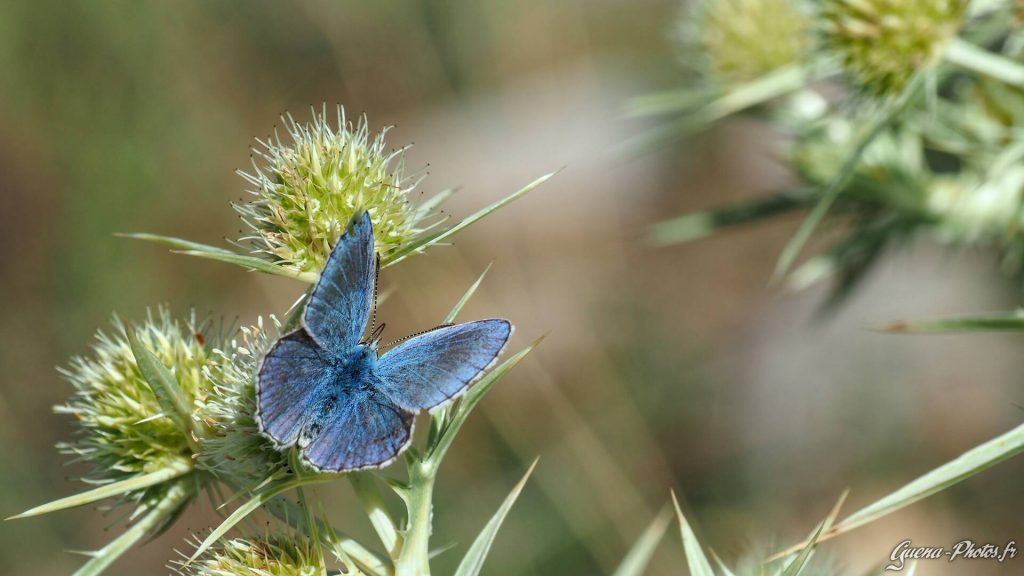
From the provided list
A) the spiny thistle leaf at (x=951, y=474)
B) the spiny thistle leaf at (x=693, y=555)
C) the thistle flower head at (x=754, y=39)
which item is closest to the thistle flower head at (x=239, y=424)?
the spiny thistle leaf at (x=693, y=555)

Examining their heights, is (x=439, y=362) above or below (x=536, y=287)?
below

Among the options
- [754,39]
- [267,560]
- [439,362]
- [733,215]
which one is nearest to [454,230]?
[439,362]

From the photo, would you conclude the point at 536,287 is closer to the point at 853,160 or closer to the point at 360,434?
the point at 853,160

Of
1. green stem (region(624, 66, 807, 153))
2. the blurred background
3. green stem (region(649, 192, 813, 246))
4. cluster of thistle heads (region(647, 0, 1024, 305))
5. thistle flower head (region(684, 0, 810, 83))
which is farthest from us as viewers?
the blurred background

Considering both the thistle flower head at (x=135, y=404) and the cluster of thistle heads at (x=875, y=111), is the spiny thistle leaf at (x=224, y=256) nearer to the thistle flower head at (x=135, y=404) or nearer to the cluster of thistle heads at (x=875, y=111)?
the thistle flower head at (x=135, y=404)

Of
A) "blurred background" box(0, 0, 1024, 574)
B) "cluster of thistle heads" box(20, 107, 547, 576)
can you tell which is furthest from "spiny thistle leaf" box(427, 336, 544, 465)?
"blurred background" box(0, 0, 1024, 574)

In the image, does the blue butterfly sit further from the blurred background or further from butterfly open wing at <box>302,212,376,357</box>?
the blurred background
